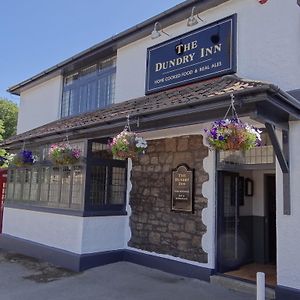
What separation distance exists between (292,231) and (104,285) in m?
3.50

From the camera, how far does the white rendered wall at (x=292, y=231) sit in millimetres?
5598

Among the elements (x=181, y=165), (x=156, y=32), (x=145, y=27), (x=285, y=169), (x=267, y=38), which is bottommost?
(x=285, y=169)

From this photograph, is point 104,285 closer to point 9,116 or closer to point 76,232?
point 76,232

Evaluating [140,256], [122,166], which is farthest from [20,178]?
[140,256]

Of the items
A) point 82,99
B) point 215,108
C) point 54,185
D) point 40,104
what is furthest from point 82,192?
point 40,104

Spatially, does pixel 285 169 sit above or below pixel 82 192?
above

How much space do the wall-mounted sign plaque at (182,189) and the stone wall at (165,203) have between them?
11cm

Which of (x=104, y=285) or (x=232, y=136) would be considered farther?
(x=104, y=285)

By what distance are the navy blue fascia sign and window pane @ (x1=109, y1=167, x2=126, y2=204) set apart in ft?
7.00

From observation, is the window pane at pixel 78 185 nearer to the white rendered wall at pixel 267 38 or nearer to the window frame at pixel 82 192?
the window frame at pixel 82 192

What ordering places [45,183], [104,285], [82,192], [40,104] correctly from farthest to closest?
[40,104] < [45,183] < [82,192] < [104,285]

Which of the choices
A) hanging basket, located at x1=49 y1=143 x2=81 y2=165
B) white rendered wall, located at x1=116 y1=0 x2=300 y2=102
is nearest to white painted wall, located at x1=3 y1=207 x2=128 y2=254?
hanging basket, located at x1=49 y1=143 x2=81 y2=165

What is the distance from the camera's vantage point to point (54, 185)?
932 centimetres

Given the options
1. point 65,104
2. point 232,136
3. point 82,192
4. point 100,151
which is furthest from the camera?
point 65,104
